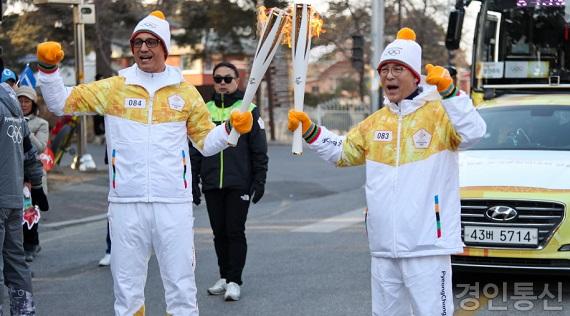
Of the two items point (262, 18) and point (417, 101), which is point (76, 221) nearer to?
point (262, 18)

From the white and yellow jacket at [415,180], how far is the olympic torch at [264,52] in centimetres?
74

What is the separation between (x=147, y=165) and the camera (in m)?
5.57

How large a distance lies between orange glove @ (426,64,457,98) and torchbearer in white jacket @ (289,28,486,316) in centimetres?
20

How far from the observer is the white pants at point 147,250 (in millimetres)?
5586

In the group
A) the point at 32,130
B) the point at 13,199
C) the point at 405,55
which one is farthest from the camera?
the point at 32,130

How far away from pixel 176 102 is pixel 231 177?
2.11 metres

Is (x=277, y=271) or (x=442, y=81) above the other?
(x=442, y=81)

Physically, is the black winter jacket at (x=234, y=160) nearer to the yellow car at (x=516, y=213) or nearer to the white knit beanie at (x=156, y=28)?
the yellow car at (x=516, y=213)

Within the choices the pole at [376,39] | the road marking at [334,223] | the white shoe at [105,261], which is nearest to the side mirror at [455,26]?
the road marking at [334,223]

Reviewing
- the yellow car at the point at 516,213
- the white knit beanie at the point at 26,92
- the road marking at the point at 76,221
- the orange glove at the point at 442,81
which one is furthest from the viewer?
the road marking at the point at 76,221

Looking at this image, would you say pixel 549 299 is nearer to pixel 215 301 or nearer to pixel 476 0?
pixel 215 301

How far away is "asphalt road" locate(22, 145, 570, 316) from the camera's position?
24.5ft

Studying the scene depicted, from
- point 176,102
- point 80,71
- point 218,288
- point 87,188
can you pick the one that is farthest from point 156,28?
point 80,71

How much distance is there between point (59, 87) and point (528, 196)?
3899 millimetres
